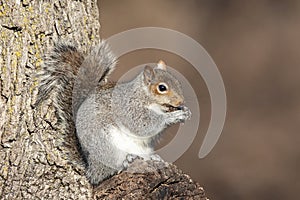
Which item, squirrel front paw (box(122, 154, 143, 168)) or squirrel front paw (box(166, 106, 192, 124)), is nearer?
squirrel front paw (box(122, 154, 143, 168))

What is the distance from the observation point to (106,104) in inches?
84.0

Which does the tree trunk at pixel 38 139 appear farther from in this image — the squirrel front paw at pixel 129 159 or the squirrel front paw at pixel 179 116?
the squirrel front paw at pixel 179 116

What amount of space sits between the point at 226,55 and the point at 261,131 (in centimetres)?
42

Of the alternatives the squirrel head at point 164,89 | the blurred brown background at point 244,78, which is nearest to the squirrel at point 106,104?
the squirrel head at point 164,89

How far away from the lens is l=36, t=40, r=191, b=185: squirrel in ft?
6.61

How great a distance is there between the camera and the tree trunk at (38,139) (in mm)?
1920

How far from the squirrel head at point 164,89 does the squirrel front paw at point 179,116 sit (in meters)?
0.02

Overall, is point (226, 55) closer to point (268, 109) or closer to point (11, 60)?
point (268, 109)

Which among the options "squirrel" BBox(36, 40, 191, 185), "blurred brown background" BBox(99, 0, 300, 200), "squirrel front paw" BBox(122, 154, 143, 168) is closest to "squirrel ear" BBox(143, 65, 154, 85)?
"squirrel" BBox(36, 40, 191, 185)

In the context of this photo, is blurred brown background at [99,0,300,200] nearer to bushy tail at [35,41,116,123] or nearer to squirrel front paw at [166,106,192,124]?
squirrel front paw at [166,106,192,124]

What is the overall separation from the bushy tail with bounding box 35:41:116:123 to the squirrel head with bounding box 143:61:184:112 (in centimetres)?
13

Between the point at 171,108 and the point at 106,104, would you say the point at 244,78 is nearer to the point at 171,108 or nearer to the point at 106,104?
the point at 171,108

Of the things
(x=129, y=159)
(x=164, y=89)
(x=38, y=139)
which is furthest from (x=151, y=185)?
A: (x=164, y=89)

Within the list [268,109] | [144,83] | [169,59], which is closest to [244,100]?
[268,109]
